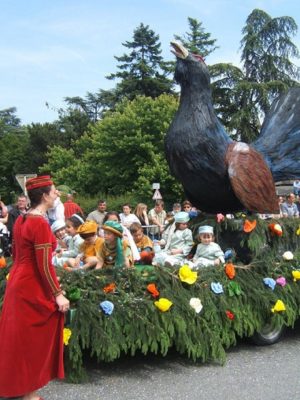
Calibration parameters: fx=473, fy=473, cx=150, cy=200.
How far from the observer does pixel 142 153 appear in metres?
22.5

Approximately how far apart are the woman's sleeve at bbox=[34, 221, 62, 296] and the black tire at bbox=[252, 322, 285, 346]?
218cm

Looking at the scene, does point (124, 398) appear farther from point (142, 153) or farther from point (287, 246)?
point (142, 153)

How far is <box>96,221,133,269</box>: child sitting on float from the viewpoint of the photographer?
413 cm

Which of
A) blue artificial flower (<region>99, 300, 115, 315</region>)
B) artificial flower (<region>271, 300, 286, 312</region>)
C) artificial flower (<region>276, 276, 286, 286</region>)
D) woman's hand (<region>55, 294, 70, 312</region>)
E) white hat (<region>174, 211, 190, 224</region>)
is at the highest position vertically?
white hat (<region>174, 211, 190, 224</region>)

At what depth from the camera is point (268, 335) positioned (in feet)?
14.0

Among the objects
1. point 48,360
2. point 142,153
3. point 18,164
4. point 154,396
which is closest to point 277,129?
point 154,396

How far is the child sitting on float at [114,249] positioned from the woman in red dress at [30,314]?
133cm

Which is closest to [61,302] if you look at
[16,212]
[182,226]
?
[182,226]

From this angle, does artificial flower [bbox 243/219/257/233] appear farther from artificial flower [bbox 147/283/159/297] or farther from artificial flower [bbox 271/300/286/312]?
artificial flower [bbox 147/283/159/297]

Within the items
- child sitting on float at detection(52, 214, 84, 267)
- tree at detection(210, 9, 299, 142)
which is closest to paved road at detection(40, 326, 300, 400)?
child sitting on float at detection(52, 214, 84, 267)

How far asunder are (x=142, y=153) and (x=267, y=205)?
18.2 m

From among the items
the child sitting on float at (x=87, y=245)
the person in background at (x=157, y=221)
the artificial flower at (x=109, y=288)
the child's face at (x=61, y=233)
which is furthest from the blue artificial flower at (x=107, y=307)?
the person in background at (x=157, y=221)

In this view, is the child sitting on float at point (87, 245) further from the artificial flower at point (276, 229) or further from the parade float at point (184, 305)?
the artificial flower at point (276, 229)

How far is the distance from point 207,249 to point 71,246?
172 centimetres
